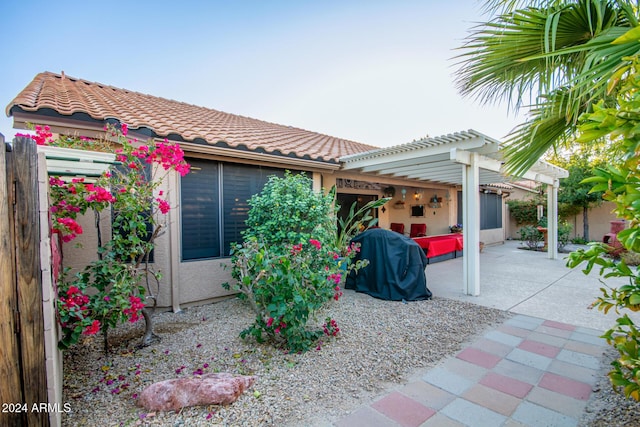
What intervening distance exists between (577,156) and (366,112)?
54.2ft

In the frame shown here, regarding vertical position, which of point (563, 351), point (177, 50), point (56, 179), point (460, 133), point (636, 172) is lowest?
point (563, 351)

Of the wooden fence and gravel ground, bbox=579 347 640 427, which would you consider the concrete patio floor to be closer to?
gravel ground, bbox=579 347 640 427

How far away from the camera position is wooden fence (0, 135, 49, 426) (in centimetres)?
209

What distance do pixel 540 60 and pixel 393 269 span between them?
179 inches

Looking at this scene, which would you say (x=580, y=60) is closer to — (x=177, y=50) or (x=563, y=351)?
(x=563, y=351)

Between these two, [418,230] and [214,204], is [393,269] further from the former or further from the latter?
[418,230]

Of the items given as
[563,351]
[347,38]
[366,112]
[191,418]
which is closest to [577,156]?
[366,112]

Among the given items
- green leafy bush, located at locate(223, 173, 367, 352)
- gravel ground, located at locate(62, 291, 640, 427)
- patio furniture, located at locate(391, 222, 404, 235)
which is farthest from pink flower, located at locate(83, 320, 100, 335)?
patio furniture, located at locate(391, 222, 404, 235)

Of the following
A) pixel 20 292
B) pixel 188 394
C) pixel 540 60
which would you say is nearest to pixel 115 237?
pixel 20 292

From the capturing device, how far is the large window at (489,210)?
1531cm

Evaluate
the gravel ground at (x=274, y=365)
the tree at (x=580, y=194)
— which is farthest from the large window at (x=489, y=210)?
the gravel ground at (x=274, y=365)

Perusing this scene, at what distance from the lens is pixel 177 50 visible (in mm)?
9703

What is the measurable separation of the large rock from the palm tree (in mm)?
4173

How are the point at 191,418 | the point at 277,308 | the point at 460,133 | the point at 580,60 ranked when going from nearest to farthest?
1. the point at 191,418
2. the point at 580,60
3. the point at 277,308
4. the point at 460,133
